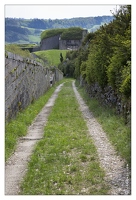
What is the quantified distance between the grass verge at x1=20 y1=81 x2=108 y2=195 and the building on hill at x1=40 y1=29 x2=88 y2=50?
121283 mm

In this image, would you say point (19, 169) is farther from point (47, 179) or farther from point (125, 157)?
point (125, 157)

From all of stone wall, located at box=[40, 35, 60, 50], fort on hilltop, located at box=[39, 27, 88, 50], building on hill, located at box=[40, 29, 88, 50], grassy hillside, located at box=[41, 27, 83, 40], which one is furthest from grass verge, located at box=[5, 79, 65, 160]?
stone wall, located at box=[40, 35, 60, 50]

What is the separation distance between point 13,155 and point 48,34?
5477 inches

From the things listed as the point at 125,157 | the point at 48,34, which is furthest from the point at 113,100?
the point at 48,34

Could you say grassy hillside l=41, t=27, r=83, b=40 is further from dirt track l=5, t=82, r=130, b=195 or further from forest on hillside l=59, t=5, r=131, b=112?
dirt track l=5, t=82, r=130, b=195

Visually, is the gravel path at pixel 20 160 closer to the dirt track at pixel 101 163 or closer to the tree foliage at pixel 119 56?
the dirt track at pixel 101 163

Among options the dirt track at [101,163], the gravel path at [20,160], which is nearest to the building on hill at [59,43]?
the gravel path at [20,160]

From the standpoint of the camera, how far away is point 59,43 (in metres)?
139

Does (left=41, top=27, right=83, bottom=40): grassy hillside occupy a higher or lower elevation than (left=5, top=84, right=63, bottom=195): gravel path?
higher

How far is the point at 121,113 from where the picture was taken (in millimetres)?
12000

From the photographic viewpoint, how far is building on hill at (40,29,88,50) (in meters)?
134

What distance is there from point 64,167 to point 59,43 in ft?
441

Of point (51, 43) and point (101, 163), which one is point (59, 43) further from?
point (101, 163)

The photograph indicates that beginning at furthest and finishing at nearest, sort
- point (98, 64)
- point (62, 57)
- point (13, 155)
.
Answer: point (62, 57)
point (98, 64)
point (13, 155)
